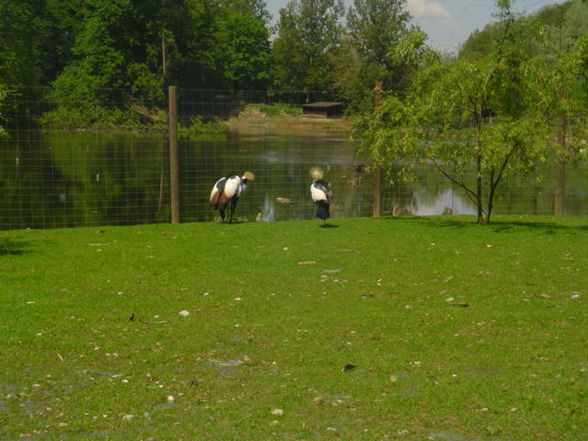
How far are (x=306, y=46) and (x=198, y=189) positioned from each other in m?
78.3

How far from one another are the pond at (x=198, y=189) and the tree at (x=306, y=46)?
58.6 metres

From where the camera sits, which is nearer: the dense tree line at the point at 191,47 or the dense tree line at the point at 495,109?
the dense tree line at the point at 495,109

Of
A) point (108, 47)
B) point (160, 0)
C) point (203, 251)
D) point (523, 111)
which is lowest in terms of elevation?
point (203, 251)

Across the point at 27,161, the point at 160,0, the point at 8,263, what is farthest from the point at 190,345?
the point at 160,0

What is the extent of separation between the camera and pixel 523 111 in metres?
15.1

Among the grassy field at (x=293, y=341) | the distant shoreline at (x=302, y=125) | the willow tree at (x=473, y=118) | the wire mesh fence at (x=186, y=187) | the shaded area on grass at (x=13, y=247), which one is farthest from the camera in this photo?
the distant shoreline at (x=302, y=125)

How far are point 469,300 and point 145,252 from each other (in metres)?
5.78

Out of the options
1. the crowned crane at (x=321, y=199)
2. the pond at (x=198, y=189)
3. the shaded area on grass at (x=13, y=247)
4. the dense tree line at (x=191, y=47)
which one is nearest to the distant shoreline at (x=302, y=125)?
the dense tree line at (x=191, y=47)

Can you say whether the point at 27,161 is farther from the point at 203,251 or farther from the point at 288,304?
the point at 288,304

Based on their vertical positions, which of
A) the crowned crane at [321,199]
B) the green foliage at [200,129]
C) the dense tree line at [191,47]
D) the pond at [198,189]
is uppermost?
the dense tree line at [191,47]

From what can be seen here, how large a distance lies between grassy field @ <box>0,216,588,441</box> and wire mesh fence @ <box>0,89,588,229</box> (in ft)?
21.9

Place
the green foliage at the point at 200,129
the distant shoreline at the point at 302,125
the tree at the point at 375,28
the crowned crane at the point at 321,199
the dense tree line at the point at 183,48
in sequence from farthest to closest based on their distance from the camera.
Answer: the tree at the point at 375,28 < the dense tree line at the point at 183,48 < the distant shoreline at the point at 302,125 < the green foliage at the point at 200,129 < the crowned crane at the point at 321,199

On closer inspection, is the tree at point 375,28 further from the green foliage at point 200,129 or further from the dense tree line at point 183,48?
the green foliage at point 200,129

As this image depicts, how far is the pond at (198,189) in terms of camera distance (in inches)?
941
